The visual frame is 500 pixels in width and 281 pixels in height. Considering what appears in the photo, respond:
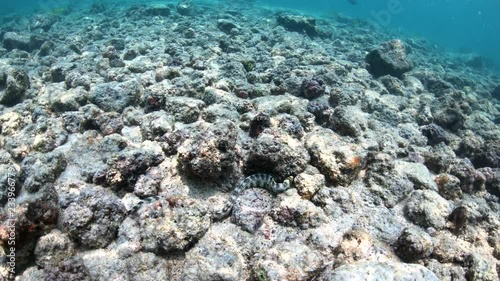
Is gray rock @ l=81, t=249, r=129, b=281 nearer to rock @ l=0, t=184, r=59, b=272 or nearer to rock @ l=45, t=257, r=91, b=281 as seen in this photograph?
rock @ l=45, t=257, r=91, b=281

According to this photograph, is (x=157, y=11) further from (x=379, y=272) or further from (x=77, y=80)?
(x=379, y=272)

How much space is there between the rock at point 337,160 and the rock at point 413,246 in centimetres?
155

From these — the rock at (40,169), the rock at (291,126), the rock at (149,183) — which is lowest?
the rock at (40,169)

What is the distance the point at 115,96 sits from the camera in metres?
8.57

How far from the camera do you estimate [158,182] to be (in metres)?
5.98

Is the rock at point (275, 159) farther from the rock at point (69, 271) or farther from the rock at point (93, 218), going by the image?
the rock at point (69, 271)

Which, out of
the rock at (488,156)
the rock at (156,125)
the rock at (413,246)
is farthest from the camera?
the rock at (488,156)

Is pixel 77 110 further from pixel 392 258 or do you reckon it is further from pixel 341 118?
pixel 392 258

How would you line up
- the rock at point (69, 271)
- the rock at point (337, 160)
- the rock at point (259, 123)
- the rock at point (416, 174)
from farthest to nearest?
the rock at point (259, 123), the rock at point (416, 174), the rock at point (337, 160), the rock at point (69, 271)

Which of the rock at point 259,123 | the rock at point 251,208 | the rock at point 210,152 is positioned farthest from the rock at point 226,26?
the rock at point 251,208

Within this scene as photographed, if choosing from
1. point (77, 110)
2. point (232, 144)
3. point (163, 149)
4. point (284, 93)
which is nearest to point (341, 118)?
point (284, 93)

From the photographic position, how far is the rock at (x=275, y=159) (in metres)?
5.94

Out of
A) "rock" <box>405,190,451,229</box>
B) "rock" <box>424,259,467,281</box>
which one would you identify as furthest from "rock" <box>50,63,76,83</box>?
"rock" <box>424,259,467,281</box>

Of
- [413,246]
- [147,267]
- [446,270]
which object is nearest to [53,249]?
[147,267]
